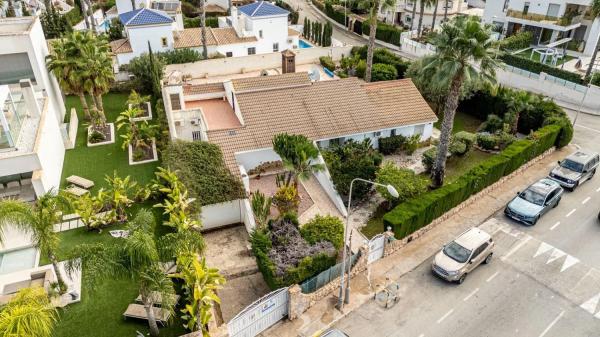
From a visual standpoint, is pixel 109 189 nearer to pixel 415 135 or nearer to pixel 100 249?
pixel 100 249

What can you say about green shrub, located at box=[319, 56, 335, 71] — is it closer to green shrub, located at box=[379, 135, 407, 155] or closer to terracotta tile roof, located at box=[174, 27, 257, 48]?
terracotta tile roof, located at box=[174, 27, 257, 48]

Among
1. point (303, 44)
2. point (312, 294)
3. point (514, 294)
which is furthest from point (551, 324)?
point (303, 44)

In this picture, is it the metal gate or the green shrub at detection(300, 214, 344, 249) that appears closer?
the metal gate

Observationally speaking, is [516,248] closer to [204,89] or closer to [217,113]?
[217,113]

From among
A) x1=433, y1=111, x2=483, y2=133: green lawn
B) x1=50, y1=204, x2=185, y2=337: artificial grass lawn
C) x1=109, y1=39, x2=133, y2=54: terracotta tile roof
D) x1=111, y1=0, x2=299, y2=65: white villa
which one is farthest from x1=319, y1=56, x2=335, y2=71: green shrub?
x1=50, y1=204, x2=185, y2=337: artificial grass lawn

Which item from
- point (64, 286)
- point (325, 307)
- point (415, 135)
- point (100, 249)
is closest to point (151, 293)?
point (100, 249)

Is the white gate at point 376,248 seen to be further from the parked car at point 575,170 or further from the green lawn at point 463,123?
the green lawn at point 463,123
